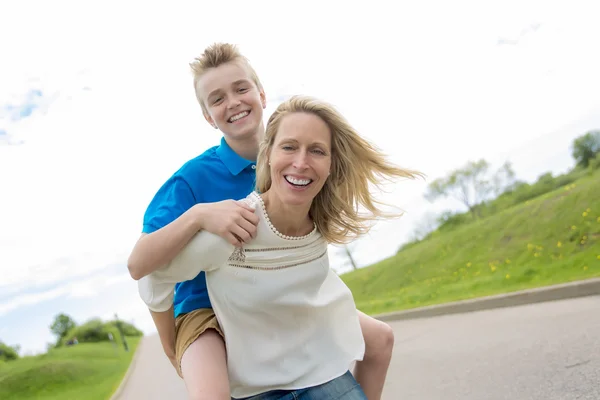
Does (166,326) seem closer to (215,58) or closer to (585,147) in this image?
(215,58)

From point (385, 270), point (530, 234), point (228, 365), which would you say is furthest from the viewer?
point (385, 270)

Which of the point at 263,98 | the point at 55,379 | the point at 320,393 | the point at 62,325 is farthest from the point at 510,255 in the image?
the point at 62,325

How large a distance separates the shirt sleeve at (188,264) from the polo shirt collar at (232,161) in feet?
1.91

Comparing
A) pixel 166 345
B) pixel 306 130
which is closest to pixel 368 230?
pixel 306 130

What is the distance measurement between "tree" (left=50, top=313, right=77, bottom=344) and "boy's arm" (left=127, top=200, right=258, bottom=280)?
1146 inches

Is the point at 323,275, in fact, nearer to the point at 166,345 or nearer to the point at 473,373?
the point at 166,345

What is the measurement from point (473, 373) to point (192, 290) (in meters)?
2.96

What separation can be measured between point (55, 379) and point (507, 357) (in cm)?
1236

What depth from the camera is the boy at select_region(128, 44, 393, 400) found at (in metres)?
2.24

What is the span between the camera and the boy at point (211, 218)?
2.24m

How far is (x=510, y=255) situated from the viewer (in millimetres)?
9398

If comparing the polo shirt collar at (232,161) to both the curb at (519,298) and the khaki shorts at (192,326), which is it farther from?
the curb at (519,298)

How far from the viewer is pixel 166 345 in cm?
261

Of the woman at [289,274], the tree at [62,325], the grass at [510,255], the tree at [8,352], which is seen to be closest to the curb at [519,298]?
the grass at [510,255]
